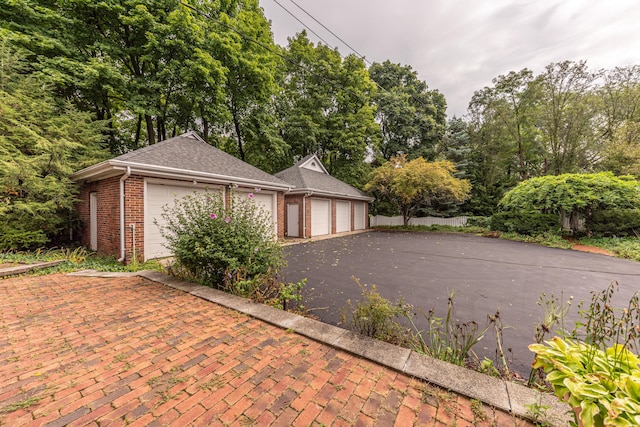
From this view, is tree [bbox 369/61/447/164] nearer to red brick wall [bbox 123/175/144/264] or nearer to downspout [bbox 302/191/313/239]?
downspout [bbox 302/191/313/239]

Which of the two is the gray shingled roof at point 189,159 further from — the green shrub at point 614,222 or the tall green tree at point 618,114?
the tall green tree at point 618,114

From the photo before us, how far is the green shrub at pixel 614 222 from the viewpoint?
10317mm

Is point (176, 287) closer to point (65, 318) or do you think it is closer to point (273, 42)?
point (65, 318)

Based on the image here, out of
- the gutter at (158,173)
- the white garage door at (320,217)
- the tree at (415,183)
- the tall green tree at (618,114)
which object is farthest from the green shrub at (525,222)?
the gutter at (158,173)

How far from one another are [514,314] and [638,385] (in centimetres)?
299

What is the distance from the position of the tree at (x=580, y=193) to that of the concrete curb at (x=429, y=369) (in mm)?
12928

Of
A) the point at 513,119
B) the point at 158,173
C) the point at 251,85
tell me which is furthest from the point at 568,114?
the point at 158,173

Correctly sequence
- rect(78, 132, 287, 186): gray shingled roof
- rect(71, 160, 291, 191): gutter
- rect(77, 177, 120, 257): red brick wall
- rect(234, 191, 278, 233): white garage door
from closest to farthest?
rect(71, 160, 291, 191): gutter → rect(77, 177, 120, 257): red brick wall → rect(78, 132, 287, 186): gray shingled roof → rect(234, 191, 278, 233): white garage door

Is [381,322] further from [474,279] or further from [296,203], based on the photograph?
[296,203]

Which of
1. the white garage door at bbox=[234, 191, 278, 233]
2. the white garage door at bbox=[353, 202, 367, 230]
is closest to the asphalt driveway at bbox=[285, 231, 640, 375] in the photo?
the white garage door at bbox=[234, 191, 278, 233]

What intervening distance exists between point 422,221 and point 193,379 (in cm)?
1922

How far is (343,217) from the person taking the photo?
15594 mm

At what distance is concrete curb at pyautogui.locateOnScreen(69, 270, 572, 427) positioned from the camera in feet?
5.30

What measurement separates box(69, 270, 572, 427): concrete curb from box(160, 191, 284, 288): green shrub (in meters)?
0.77
